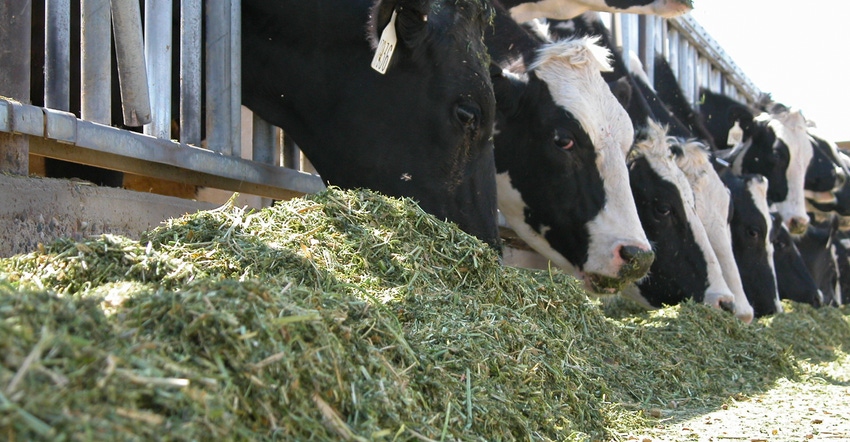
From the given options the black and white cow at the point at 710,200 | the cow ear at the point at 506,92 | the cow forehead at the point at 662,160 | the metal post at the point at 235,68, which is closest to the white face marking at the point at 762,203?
the black and white cow at the point at 710,200

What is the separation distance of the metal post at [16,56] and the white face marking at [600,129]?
331 centimetres

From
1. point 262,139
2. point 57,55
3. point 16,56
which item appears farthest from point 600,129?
point 16,56

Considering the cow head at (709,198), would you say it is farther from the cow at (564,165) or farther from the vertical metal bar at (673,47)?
the vertical metal bar at (673,47)

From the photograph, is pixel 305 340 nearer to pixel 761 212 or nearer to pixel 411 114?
pixel 411 114

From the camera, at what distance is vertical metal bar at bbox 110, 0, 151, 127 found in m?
3.63

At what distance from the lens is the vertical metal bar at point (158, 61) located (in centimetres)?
400

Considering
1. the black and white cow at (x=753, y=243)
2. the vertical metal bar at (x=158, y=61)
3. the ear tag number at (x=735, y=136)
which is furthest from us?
the ear tag number at (x=735, y=136)

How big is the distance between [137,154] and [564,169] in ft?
9.20

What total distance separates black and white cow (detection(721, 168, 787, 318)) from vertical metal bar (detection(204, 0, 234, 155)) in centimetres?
530

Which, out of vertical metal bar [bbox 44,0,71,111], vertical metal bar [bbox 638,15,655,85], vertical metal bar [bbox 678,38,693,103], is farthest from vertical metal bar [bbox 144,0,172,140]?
vertical metal bar [bbox 678,38,693,103]

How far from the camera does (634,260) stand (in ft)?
17.2

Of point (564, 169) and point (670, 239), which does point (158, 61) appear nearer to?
point (564, 169)

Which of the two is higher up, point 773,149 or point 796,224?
point 773,149

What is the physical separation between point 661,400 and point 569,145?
8.23 feet
